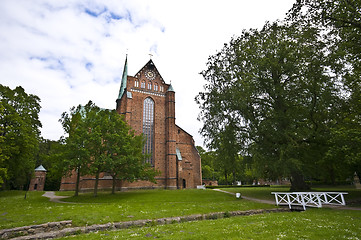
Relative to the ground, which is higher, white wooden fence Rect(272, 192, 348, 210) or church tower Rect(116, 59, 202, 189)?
church tower Rect(116, 59, 202, 189)

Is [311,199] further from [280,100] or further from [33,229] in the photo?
[33,229]

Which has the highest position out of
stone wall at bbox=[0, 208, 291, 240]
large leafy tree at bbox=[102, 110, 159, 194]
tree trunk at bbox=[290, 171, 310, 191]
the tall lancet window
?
the tall lancet window

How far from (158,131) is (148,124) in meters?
2.35

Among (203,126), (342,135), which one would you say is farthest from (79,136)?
(342,135)

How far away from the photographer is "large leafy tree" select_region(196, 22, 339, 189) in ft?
55.1

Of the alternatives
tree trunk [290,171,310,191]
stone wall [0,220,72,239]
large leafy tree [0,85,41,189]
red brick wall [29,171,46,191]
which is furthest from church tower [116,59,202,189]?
stone wall [0,220,72,239]

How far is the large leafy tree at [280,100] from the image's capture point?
1678 cm

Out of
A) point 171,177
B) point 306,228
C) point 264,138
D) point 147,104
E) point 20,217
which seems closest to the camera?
point 306,228

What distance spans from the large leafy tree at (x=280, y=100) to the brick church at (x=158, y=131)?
1817 cm

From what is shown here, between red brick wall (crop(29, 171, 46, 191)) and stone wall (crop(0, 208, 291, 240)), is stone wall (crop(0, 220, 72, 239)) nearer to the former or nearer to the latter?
stone wall (crop(0, 208, 291, 240))

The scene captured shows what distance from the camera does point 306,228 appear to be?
761 cm

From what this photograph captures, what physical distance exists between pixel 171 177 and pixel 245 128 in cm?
2035

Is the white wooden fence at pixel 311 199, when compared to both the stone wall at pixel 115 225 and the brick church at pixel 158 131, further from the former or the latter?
the brick church at pixel 158 131

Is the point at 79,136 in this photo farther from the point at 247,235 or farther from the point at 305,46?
the point at 305,46
